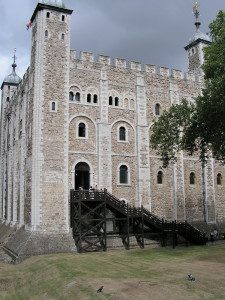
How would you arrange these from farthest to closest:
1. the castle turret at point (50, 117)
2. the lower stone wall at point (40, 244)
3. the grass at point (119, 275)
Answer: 1. the castle turret at point (50, 117)
2. the lower stone wall at point (40, 244)
3. the grass at point (119, 275)

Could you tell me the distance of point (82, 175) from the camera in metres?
28.9

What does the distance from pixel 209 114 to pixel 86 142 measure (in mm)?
10322

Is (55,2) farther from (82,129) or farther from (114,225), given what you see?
(114,225)

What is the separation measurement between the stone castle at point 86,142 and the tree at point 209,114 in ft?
16.2

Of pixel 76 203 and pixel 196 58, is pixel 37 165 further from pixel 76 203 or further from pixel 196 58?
pixel 196 58

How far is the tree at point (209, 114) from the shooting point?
842 inches

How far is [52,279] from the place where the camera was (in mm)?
18172

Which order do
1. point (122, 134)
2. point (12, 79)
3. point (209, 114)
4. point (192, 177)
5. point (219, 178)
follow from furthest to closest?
point (12, 79) < point (219, 178) < point (192, 177) < point (122, 134) < point (209, 114)

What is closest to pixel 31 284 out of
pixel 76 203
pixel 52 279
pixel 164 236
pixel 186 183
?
pixel 52 279

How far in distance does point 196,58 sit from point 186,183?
13.7m

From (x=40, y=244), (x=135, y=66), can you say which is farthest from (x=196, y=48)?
(x=40, y=244)

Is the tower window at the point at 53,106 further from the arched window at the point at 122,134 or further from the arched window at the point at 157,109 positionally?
the arched window at the point at 157,109

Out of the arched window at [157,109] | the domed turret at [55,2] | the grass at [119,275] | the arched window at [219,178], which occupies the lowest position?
the grass at [119,275]

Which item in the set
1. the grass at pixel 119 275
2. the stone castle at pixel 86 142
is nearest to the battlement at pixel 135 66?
the stone castle at pixel 86 142
